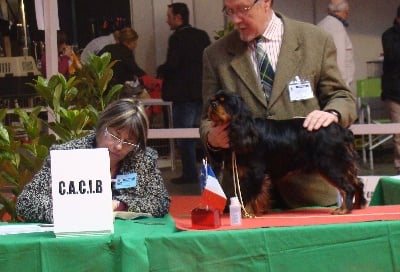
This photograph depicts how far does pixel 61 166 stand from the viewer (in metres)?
2.46

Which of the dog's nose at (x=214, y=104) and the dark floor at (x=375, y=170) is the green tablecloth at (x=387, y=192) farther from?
the dark floor at (x=375, y=170)

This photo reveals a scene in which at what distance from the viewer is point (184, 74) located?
623cm

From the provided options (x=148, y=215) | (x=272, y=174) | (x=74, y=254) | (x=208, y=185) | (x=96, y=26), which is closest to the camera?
(x=74, y=254)

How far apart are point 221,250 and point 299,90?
77 cm

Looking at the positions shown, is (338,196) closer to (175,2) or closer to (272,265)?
(272,265)

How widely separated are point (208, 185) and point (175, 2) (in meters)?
3.93

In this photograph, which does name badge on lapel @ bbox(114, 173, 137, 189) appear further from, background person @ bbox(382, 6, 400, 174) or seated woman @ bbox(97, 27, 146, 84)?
background person @ bbox(382, 6, 400, 174)

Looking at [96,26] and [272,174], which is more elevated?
[96,26]

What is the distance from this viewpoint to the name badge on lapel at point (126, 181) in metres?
3.05

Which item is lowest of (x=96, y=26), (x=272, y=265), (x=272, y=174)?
(x=272, y=265)

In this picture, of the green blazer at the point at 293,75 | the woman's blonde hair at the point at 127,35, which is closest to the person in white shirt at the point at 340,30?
the woman's blonde hair at the point at 127,35

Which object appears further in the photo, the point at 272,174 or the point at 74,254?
the point at 272,174

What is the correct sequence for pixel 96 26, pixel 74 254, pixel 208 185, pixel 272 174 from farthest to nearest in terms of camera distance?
pixel 96 26
pixel 272 174
pixel 208 185
pixel 74 254

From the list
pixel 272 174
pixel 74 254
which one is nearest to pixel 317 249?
pixel 272 174
